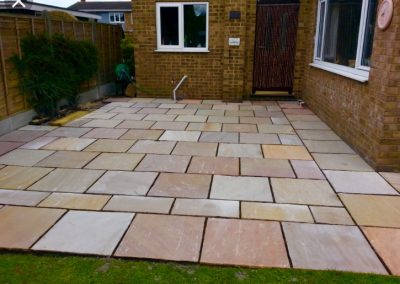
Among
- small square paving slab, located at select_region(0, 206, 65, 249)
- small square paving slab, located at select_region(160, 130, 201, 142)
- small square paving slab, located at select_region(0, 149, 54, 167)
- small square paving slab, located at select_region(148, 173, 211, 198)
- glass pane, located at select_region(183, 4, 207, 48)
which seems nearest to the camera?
small square paving slab, located at select_region(0, 206, 65, 249)

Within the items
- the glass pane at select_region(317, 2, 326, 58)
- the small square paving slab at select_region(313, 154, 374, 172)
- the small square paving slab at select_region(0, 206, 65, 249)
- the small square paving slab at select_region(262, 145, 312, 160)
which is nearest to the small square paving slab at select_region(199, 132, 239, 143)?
the small square paving slab at select_region(262, 145, 312, 160)

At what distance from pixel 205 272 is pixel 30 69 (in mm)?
4745

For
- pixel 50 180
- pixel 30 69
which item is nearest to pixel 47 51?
pixel 30 69

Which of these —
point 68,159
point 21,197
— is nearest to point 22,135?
point 68,159

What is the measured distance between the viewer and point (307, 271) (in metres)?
2.21

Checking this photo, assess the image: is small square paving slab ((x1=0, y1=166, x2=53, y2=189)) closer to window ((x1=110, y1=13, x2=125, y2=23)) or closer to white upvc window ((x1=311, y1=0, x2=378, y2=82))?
white upvc window ((x1=311, y1=0, x2=378, y2=82))

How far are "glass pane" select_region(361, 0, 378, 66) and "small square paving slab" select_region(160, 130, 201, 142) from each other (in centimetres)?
246

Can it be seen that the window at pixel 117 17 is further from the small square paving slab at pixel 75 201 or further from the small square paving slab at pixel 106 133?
the small square paving slab at pixel 75 201

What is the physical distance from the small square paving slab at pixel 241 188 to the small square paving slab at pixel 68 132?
8.74 ft

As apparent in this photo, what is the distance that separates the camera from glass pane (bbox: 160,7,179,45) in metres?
7.98

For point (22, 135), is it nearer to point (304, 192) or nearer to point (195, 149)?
point (195, 149)

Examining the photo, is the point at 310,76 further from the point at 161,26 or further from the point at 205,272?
the point at 205,272

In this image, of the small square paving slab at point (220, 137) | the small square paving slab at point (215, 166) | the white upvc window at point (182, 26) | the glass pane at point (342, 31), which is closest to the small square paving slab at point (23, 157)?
the small square paving slab at point (215, 166)

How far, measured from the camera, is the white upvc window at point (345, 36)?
448 centimetres
